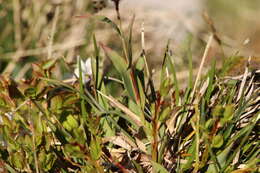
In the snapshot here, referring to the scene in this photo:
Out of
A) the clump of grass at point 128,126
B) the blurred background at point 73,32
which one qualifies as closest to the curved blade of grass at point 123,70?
the clump of grass at point 128,126

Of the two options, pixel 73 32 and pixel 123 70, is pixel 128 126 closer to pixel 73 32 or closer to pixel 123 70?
pixel 123 70

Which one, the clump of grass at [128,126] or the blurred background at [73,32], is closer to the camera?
the clump of grass at [128,126]

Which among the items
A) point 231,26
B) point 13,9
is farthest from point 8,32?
point 231,26

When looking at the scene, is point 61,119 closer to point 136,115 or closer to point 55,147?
point 55,147

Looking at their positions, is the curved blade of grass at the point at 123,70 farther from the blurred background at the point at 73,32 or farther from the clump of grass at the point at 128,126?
the blurred background at the point at 73,32

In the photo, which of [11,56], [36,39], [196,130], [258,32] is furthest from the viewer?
[258,32]

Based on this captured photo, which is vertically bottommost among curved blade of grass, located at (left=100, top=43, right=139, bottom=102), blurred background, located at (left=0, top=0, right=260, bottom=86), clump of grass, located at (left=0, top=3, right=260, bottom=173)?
blurred background, located at (left=0, top=0, right=260, bottom=86)

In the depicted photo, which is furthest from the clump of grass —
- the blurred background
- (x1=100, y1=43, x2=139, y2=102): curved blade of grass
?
the blurred background

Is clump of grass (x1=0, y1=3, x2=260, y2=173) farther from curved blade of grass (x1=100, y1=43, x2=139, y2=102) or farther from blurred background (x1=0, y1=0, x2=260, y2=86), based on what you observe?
blurred background (x1=0, y1=0, x2=260, y2=86)

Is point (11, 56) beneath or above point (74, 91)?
beneath
